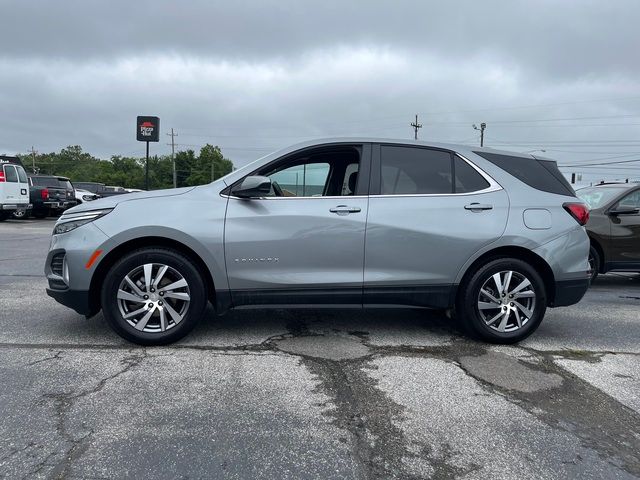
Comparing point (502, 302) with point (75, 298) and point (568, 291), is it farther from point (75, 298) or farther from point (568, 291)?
point (75, 298)

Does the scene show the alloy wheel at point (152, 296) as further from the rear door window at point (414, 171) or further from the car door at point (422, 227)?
the rear door window at point (414, 171)

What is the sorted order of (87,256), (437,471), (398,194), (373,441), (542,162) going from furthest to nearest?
(542,162)
(398,194)
(87,256)
(373,441)
(437,471)

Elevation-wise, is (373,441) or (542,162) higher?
(542,162)

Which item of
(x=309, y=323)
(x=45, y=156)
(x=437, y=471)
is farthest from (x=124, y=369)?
(x=45, y=156)

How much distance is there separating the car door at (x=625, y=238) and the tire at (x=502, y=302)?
3.86 meters

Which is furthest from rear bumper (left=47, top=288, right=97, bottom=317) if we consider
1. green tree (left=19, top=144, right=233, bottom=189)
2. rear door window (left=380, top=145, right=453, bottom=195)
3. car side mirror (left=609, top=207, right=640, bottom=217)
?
green tree (left=19, top=144, right=233, bottom=189)

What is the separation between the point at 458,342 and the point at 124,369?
2.86m

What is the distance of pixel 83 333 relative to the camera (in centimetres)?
479

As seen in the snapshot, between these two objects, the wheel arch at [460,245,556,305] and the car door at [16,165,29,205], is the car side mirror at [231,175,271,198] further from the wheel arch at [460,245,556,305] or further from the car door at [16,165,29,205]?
the car door at [16,165,29,205]

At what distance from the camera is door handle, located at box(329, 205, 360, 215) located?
14.5 feet

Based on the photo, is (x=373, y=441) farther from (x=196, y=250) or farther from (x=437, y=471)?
(x=196, y=250)

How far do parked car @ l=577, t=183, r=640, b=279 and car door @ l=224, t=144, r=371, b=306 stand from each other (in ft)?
16.1

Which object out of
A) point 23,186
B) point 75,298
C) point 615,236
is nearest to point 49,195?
point 23,186

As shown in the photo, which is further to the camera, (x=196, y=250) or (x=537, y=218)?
(x=537, y=218)
